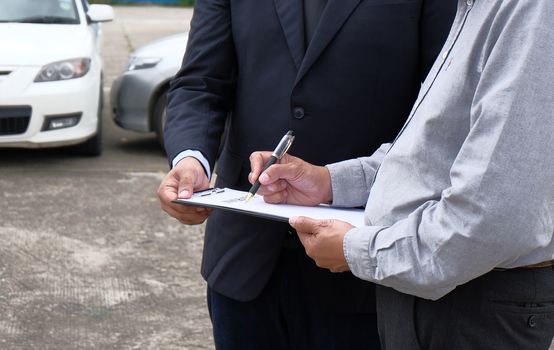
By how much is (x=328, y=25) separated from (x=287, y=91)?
0.19 metres

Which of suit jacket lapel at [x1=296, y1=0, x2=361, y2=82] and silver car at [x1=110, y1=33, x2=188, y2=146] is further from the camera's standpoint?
silver car at [x1=110, y1=33, x2=188, y2=146]

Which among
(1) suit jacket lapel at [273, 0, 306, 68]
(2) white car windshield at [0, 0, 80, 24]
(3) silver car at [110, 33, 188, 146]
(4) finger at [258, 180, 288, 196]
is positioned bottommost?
(3) silver car at [110, 33, 188, 146]

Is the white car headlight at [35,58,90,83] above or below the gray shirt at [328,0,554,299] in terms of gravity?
below

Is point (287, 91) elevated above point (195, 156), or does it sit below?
above

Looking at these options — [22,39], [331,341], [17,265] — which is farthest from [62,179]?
[331,341]

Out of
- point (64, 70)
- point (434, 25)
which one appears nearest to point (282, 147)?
point (434, 25)

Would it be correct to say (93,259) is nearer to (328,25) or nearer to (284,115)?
(284,115)

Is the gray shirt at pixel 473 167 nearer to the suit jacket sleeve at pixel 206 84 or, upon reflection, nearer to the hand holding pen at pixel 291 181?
the hand holding pen at pixel 291 181

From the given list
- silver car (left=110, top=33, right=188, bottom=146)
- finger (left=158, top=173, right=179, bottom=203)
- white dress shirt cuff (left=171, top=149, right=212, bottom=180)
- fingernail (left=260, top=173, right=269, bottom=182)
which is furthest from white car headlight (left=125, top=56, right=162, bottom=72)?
fingernail (left=260, top=173, right=269, bottom=182)

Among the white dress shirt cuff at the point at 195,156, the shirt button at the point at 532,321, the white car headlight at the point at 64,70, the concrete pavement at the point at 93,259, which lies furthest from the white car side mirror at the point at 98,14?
the shirt button at the point at 532,321

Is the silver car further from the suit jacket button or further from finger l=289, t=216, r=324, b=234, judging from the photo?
finger l=289, t=216, r=324, b=234

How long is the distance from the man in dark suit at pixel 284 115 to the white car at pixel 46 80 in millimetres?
4723

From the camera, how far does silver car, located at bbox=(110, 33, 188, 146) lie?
303 inches

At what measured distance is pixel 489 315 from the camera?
1765 mm
